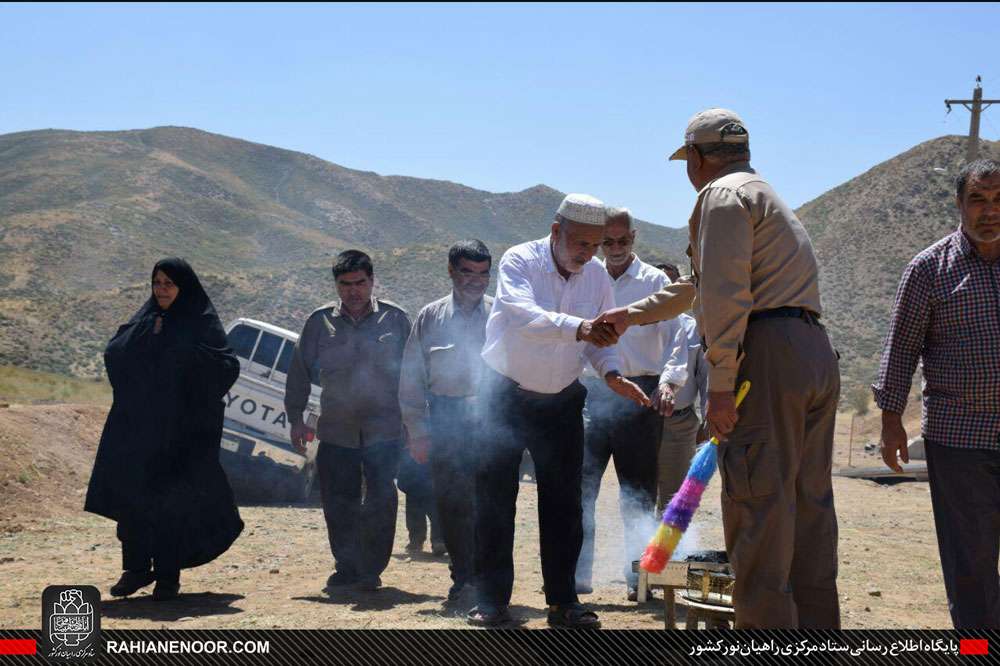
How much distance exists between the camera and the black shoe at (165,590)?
6.50 m

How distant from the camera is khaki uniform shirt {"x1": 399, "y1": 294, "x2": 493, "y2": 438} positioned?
6762 millimetres

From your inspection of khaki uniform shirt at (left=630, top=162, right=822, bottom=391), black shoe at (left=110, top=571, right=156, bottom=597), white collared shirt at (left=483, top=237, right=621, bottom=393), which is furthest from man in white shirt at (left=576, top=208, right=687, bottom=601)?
black shoe at (left=110, top=571, right=156, bottom=597)

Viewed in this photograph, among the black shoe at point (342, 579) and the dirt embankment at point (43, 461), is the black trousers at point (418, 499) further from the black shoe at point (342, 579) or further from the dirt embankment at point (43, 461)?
the dirt embankment at point (43, 461)

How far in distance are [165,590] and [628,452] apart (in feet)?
9.60

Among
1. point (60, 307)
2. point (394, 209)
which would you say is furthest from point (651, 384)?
point (394, 209)

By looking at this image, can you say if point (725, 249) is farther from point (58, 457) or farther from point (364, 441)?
point (58, 457)

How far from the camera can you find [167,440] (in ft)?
22.1

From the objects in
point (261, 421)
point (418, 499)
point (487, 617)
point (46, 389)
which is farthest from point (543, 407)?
point (46, 389)

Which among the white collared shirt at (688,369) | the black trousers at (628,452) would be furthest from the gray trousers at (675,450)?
the black trousers at (628,452)

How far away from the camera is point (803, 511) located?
4191 mm

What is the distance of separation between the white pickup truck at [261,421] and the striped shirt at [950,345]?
9.99 m

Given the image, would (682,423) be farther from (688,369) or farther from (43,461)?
(43,461)

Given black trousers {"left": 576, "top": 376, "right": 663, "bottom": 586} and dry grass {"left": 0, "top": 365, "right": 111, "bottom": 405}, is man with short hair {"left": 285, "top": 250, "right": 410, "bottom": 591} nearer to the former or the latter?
black trousers {"left": 576, "top": 376, "right": 663, "bottom": 586}

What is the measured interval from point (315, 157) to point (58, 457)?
489 ft
